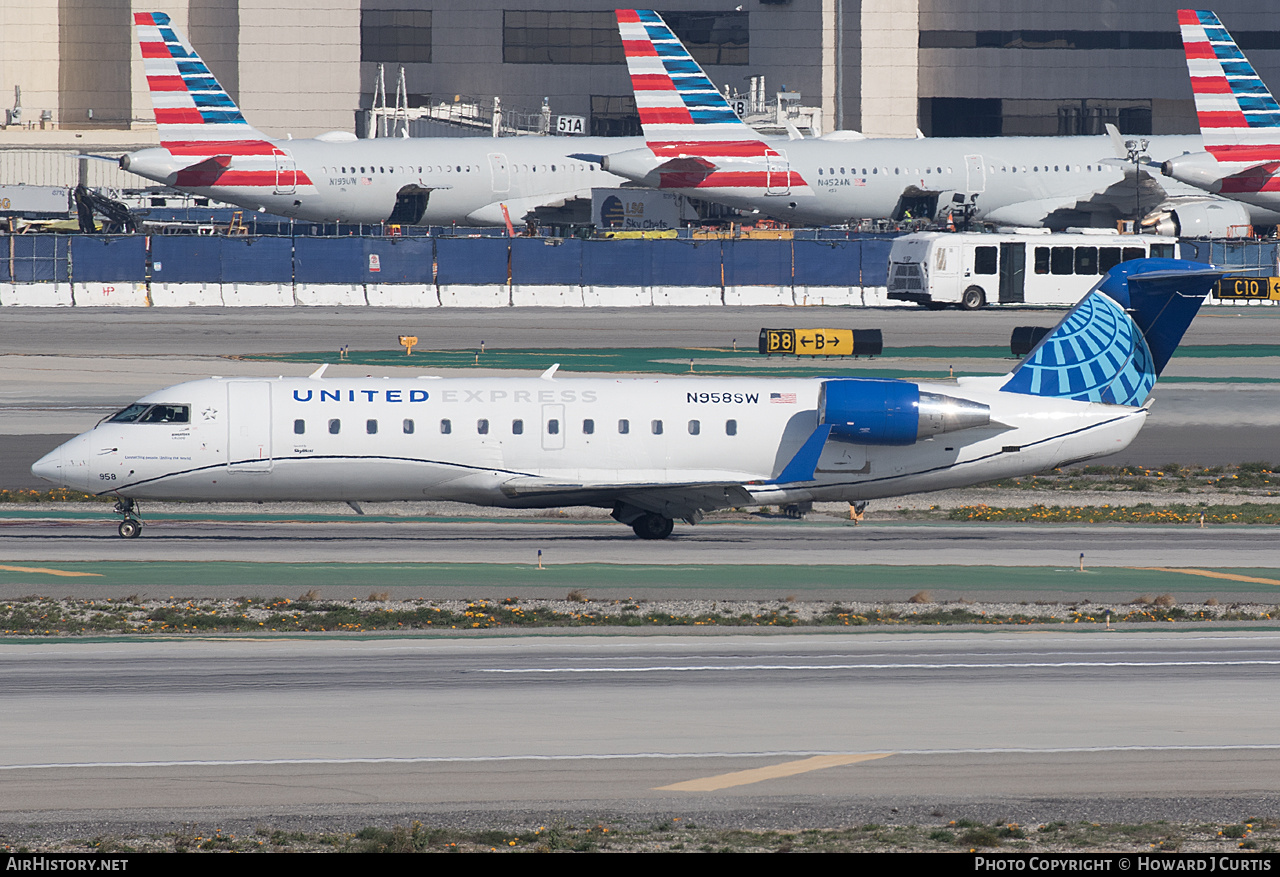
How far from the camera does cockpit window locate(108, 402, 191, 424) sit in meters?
32.9

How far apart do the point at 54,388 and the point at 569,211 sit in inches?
1803

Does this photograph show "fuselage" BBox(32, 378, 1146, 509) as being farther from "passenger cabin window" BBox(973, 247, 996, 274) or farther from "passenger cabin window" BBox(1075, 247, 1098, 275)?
"passenger cabin window" BBox(973, 247, 996, 274)

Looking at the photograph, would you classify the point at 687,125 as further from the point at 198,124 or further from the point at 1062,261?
the point at 198,124

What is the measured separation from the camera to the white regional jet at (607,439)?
3288cm

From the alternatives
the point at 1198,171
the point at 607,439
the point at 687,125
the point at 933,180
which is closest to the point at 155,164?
the point at 687,125

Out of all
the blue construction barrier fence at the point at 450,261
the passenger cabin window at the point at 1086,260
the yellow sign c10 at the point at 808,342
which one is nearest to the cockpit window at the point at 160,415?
the yellow sign c10 at the point at 808,342

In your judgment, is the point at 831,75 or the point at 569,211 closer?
the point at 569,211

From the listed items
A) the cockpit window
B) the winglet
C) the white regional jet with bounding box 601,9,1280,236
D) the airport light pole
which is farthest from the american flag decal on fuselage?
the winglet

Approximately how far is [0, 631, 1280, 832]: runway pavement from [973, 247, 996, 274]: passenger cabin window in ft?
183

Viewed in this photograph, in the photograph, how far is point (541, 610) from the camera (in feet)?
88.2

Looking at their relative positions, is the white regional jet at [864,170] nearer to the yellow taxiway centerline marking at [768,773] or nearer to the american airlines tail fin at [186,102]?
the american airlines tail fin at [186,102]

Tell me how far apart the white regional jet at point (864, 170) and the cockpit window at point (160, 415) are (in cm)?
5692

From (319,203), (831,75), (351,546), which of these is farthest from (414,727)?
(831,75)

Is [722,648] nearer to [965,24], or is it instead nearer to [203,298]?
[203,298]
